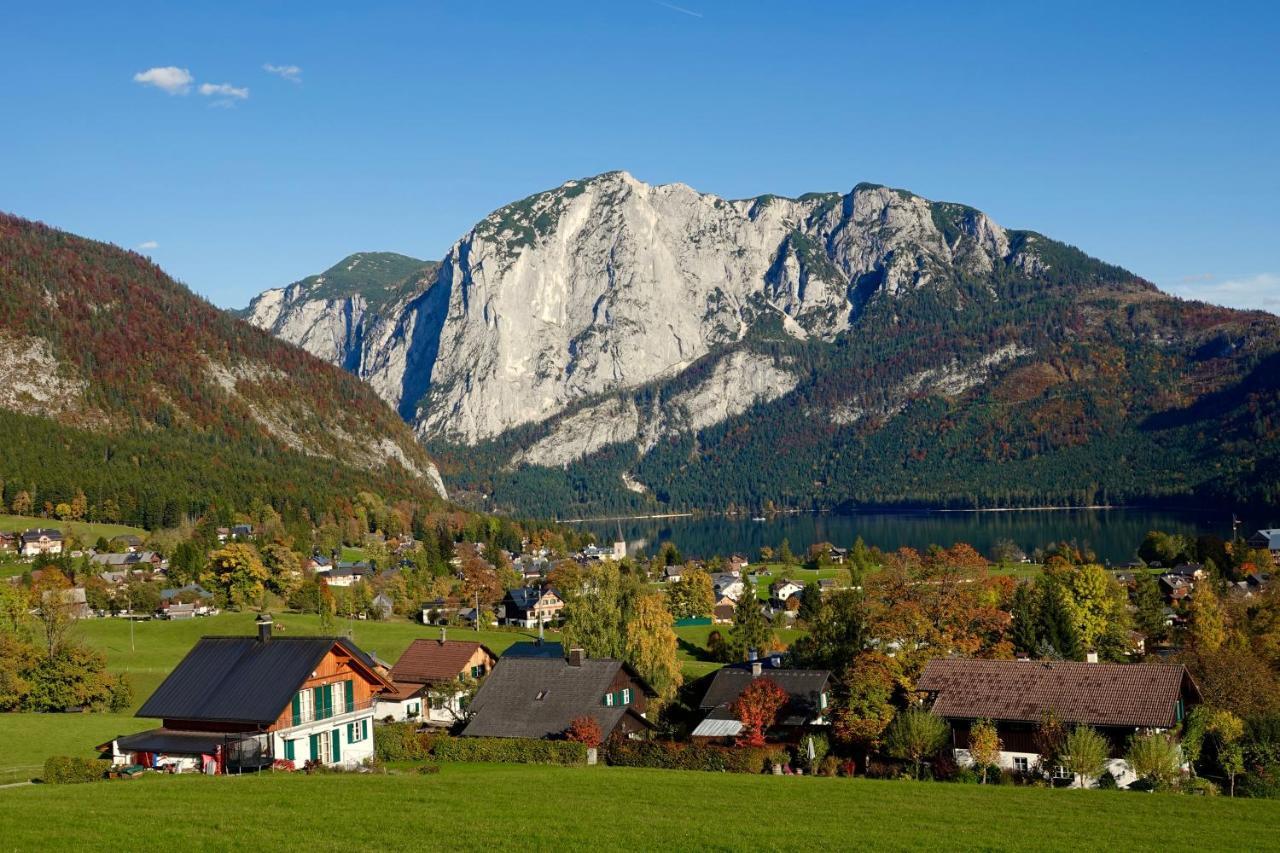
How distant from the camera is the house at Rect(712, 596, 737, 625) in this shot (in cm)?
10726

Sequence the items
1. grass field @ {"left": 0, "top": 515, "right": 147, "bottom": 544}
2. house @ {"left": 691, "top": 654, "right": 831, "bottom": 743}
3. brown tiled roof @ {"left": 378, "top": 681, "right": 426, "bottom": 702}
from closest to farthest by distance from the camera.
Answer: house @ {"left": 691, "top": 654, "right": 831, "bottom": 743} → brown tiled roof @ {"left": 378, "top": 681, "right": 426, "bottom": 702} → grass field @ {"left": 0, "top": 515, "right": 147, "bottom": 544}

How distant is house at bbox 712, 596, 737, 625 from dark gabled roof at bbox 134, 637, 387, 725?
2600 inches

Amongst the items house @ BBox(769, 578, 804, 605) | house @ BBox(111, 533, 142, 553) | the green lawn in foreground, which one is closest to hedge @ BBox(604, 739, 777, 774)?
the green lawn in foreground

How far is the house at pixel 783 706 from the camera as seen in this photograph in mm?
51281

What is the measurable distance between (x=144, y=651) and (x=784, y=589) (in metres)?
67.5

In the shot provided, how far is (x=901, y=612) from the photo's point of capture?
2162 inches

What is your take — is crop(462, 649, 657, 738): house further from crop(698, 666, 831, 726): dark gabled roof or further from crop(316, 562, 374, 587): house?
crop(316, 562, 374, 587): house

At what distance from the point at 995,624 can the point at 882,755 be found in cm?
1519

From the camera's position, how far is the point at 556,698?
51.3m

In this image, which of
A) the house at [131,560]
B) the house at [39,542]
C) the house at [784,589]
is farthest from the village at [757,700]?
the house at [39,542]

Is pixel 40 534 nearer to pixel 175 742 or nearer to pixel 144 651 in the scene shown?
pixel 144 651

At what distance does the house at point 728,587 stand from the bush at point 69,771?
270 feet

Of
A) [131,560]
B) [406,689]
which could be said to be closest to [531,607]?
[131,560]

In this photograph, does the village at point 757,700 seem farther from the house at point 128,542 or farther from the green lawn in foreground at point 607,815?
the house at point 128,542
